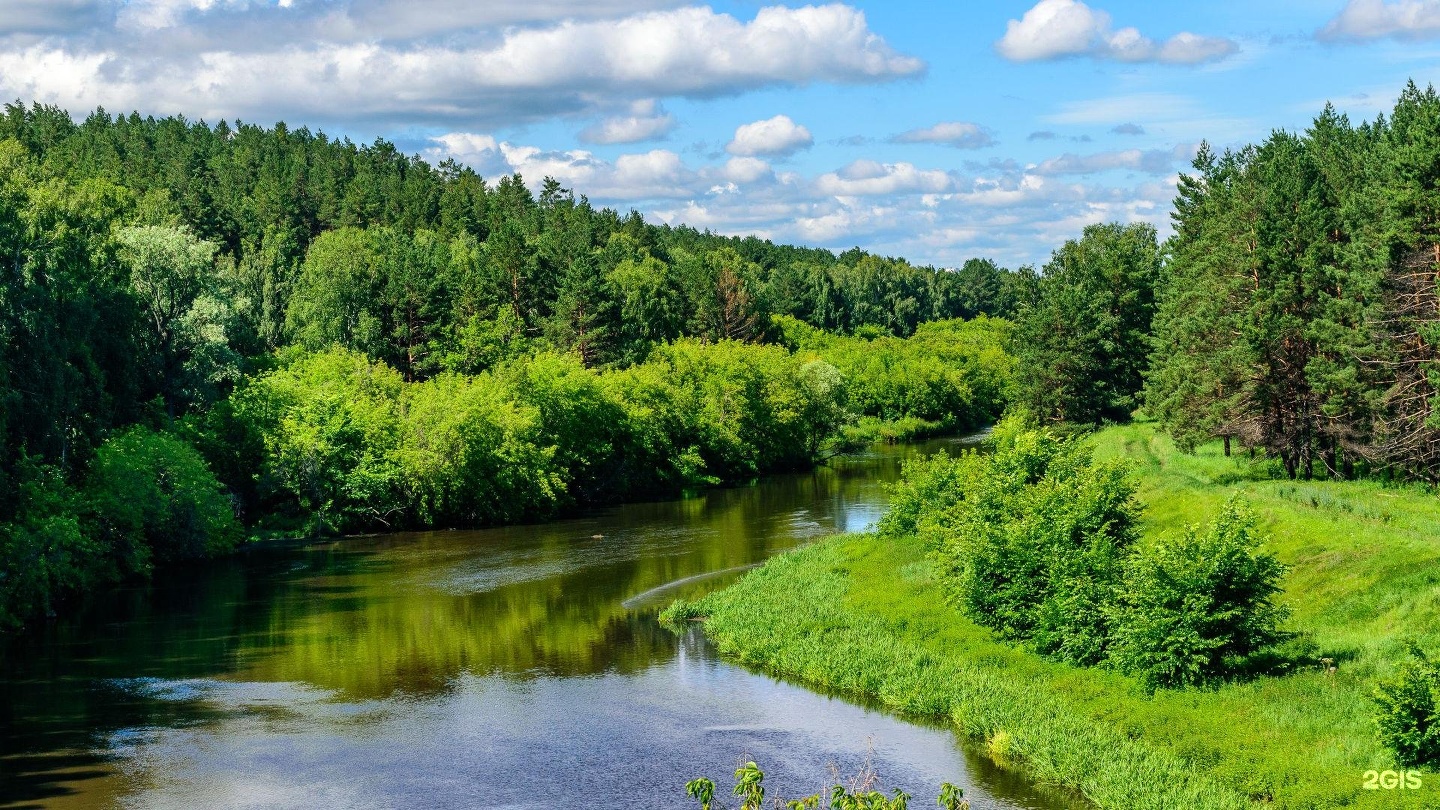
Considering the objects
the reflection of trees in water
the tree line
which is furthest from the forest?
the tree line

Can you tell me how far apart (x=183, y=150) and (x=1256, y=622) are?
132370 mm

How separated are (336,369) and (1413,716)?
6366 centimetres

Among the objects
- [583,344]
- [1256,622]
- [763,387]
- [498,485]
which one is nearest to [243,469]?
[498,485]

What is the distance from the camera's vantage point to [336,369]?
249 ft

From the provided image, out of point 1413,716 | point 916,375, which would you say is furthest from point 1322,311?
point 916,375

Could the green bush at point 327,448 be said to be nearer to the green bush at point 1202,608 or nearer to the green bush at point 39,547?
the green bush at point 39,547

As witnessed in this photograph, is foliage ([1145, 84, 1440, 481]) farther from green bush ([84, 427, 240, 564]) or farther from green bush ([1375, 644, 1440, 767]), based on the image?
→ green bush ([84, 427, 240, 564])

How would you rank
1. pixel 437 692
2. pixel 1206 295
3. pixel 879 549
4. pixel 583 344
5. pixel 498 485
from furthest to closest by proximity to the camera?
pixel 583 344, pixel 498 485, pixel 1206 295, pixel 879 549, pixel 437 692

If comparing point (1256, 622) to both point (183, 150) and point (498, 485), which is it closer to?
point (498, 485)

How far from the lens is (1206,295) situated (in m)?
66.8

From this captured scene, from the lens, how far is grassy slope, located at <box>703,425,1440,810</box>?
25328 millimetres

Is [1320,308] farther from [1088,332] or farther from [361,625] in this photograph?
[361,625]

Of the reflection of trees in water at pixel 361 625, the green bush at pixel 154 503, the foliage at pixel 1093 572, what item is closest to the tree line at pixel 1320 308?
the foliage at pixel 1093 572

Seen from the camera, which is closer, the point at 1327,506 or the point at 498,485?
the point at 1327,506
